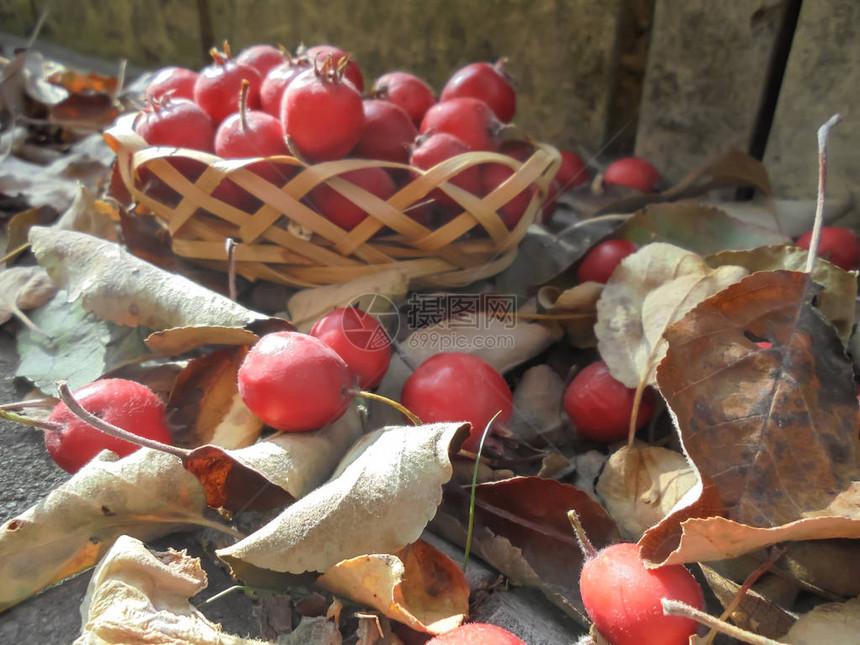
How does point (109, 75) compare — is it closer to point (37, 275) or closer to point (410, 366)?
point (37, 275)

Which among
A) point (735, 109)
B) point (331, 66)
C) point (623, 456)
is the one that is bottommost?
point (623, 456)

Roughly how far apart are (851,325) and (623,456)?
348 millimetres

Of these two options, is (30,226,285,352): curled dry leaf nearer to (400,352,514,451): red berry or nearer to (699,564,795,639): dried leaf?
(400,352,514,451): red berry

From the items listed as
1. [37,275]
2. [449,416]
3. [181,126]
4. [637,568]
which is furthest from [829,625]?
[37,275]

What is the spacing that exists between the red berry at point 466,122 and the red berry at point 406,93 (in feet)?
0.27

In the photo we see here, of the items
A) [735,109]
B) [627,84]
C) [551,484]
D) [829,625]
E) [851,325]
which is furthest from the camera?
[627,84]

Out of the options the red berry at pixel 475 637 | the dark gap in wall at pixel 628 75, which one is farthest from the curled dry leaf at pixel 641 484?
the dark gap in wall at pixel 628 75

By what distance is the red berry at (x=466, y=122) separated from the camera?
1124 millimetres

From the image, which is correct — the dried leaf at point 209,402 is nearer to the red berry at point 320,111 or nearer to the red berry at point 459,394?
the red berry at point 459,394

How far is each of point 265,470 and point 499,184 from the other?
1.91 ft

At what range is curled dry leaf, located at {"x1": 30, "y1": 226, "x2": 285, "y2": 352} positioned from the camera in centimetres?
86

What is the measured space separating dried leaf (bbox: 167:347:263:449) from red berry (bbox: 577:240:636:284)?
0.51 meters

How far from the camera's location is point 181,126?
107 centimetres

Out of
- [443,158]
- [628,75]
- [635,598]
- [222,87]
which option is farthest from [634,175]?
[635,598]
